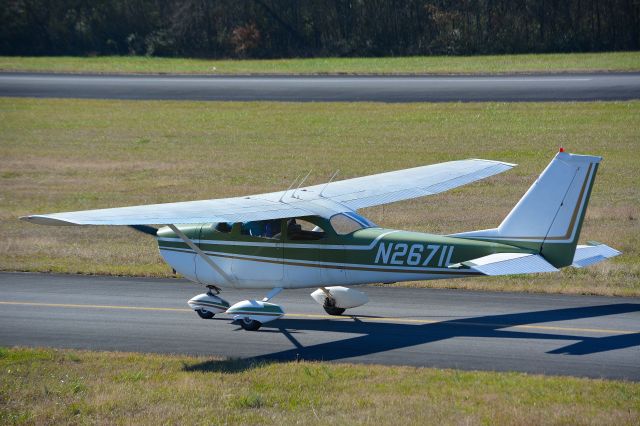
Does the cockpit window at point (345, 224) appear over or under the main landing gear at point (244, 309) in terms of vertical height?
over

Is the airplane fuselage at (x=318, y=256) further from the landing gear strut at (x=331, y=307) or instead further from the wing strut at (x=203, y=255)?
the landing gear strut at (x=331, y=307)

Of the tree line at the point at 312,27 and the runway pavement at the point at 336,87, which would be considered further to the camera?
the tree line at the point at 312,27

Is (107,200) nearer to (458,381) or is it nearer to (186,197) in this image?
(186,197)

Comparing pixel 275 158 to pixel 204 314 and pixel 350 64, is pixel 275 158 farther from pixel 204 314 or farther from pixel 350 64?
pixel 350 64

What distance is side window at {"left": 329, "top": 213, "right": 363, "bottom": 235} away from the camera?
611 inches

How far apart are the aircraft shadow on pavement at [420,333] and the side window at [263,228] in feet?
5.29

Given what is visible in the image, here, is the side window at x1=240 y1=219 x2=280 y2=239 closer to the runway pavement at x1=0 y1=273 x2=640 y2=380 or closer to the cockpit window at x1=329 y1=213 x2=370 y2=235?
the cockpit window at x1=329 y1=213 x2=370 y2=235

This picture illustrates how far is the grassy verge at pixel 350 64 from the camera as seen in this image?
4812 centimetres

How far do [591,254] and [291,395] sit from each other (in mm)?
6155

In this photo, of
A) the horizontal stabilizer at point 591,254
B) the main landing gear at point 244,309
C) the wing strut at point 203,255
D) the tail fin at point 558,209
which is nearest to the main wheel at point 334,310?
the main landing gear at point 244,309

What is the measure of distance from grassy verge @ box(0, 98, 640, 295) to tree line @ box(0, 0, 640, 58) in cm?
1689

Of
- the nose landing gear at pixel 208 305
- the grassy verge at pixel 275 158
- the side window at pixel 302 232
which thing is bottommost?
the grassy verge at pixel 275 158

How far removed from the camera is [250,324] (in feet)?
51.0

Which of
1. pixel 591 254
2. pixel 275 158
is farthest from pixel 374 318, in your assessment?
pixel 275 158
